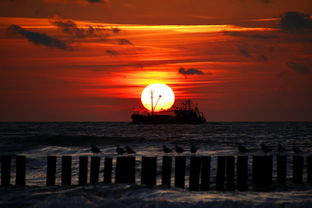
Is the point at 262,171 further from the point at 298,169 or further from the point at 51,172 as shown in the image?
the point at 51,172

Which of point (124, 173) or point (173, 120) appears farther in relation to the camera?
point (173, 120)

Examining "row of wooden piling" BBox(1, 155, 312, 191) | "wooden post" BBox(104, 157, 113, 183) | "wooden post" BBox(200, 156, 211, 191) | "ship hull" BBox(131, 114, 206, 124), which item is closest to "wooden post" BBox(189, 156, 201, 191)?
"row of wooden piling" BBox(1, 155, 312, 191)

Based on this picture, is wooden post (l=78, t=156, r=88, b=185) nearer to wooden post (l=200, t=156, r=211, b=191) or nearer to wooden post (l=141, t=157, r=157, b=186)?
wooden post (l=141, t=157, r=157, b=186)

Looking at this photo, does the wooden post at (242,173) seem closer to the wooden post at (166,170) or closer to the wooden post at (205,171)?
the wooden post at (205,171)

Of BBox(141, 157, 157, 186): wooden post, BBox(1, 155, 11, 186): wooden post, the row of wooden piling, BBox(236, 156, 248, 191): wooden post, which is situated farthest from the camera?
BBox(1, 155, 11, 186): wooden post

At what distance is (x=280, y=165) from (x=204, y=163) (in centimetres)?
308

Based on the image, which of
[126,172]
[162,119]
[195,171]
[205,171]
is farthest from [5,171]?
[162,119]

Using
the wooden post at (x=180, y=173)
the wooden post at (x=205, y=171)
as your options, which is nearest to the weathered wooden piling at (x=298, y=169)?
the wooden post at (x=205, y=171)

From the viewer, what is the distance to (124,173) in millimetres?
15836

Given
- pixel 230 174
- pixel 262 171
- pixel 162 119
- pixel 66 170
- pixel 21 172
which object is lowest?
pixel 162 119

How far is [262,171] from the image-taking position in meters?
16.3

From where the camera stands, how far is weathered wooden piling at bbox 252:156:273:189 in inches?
640

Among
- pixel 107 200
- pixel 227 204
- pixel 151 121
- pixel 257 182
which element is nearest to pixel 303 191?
pixel 257 182

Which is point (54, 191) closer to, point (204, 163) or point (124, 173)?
point (124, 173)
